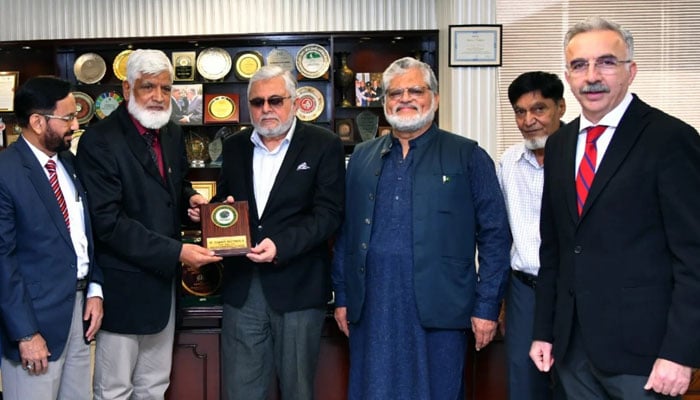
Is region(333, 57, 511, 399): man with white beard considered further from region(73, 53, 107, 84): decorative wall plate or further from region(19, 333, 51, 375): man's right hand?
region(73, 53, 107, 84): decorative wall plate

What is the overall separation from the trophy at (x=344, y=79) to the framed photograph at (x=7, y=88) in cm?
282

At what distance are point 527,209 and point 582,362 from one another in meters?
0.71

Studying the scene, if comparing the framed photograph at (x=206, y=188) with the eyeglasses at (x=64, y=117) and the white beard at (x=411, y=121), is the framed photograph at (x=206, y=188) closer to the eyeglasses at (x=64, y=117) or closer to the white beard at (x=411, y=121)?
the eyeglasses at (x=64, y=117)

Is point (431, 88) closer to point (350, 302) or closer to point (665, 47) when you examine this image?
point (350, 302)

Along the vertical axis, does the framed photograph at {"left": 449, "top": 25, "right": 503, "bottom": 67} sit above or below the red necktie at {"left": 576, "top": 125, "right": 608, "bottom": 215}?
above

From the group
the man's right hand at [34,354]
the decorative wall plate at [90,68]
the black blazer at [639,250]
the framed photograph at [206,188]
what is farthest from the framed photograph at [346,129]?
the black blazer at [639,250]

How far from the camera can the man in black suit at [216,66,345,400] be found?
251 cm

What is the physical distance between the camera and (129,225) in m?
2.42

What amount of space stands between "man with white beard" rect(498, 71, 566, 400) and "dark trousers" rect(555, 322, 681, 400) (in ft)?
1.37

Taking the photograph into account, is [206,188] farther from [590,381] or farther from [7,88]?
[590,381]

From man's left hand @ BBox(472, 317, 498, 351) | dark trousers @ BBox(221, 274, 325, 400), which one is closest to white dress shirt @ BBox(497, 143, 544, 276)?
man's left hand @ BBox(472, 317, 498, 351)

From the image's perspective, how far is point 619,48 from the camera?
1810 millimetres

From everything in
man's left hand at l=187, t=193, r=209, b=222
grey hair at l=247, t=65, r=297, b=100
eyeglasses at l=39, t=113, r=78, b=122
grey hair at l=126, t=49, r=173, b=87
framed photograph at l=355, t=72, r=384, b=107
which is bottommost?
man's left hand at l=187, t=193, r=209, b=222

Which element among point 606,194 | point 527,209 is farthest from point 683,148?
point 527,209
